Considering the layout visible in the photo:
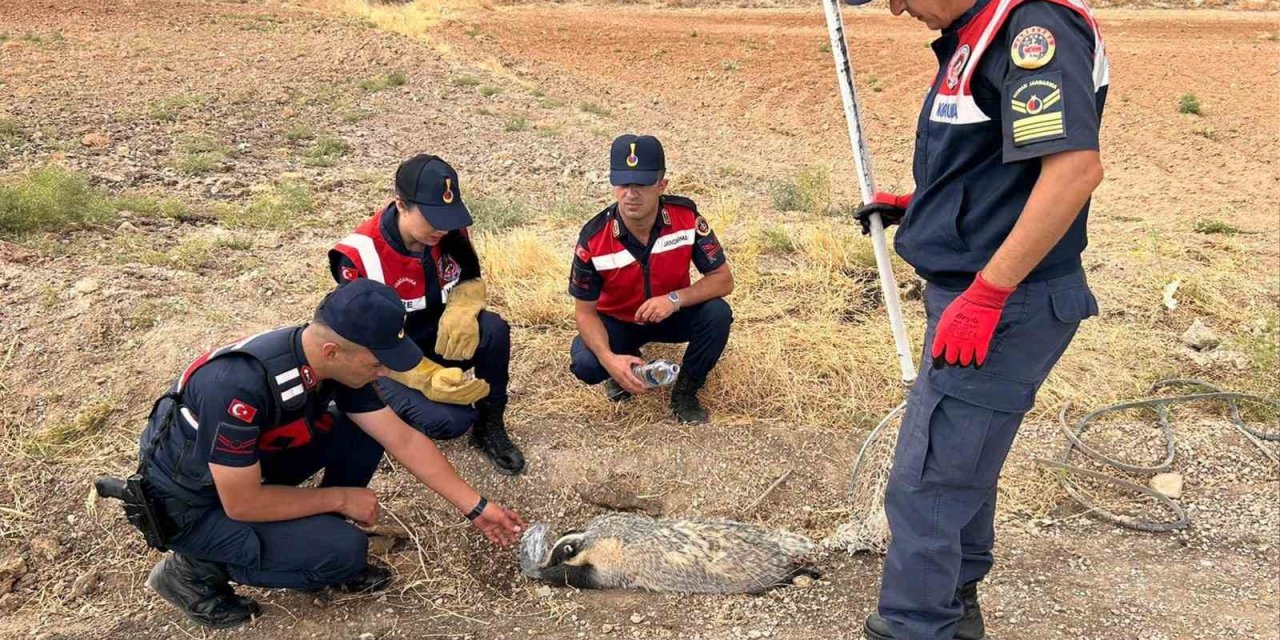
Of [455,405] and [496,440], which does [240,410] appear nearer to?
[455,405]

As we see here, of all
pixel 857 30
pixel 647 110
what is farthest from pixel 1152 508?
pixel 857 30

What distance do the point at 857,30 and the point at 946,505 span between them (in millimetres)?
18066

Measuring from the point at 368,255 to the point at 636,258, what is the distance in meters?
1.15

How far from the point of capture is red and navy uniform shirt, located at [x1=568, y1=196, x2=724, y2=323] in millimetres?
3637

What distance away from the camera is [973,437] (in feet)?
6.97

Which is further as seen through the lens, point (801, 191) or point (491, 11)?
point (491, 11)

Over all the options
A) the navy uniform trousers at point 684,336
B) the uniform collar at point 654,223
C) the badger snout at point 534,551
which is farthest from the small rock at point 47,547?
the uniform collar at point 654,223

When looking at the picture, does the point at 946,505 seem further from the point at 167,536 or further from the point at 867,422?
the point at 167,536

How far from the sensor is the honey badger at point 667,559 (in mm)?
2977

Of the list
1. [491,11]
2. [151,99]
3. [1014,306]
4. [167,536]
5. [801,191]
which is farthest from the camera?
[491,11]

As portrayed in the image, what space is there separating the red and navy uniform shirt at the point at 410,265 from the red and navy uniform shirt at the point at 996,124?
1.93 meters

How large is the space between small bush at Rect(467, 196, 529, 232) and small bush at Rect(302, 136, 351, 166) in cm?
207

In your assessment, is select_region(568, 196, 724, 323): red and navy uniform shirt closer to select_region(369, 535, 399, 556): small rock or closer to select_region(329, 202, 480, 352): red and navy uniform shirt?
select_region(329, 202, 480, 352): red and navy uniform shirt

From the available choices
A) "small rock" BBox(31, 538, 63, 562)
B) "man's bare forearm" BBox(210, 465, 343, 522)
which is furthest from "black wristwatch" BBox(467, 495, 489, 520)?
"small rock" BBox(31, 538, 63, 562)
